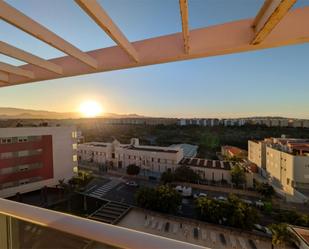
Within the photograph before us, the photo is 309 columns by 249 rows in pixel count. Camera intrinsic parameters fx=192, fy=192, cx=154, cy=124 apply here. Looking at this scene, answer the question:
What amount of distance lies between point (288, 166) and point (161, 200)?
27.2ft

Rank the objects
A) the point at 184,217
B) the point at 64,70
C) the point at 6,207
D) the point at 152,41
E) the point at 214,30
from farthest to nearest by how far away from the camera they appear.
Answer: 1. the point at 184,217
2. the point at 64,70
3. the point at 152,41
4. the point at 214,30
5. the point at 6,207

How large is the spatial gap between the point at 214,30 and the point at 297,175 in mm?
13112

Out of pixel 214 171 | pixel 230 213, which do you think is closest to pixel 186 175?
pixel 214 171

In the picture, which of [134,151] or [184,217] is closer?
[184,217]

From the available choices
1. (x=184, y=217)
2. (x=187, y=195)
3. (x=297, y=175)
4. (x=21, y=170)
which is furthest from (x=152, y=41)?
(x=297, y=175)

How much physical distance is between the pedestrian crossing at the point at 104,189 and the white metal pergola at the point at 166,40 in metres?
10.6

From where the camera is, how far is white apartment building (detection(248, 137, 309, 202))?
10.9m

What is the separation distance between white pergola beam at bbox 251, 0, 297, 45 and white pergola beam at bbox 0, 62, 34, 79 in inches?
55.7

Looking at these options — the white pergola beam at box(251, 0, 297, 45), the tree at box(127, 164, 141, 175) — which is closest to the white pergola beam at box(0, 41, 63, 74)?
the white pergola beam at box(251, 0, 297, 45)

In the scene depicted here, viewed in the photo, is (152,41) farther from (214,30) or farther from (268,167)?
(268,167)

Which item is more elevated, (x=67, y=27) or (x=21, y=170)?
(x=67, y=27)

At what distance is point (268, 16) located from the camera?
0.69m

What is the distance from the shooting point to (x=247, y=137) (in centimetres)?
2588

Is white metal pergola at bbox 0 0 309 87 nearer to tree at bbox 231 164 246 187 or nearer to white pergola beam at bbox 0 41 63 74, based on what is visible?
white pergola beam at bbox 0 41 63 74
